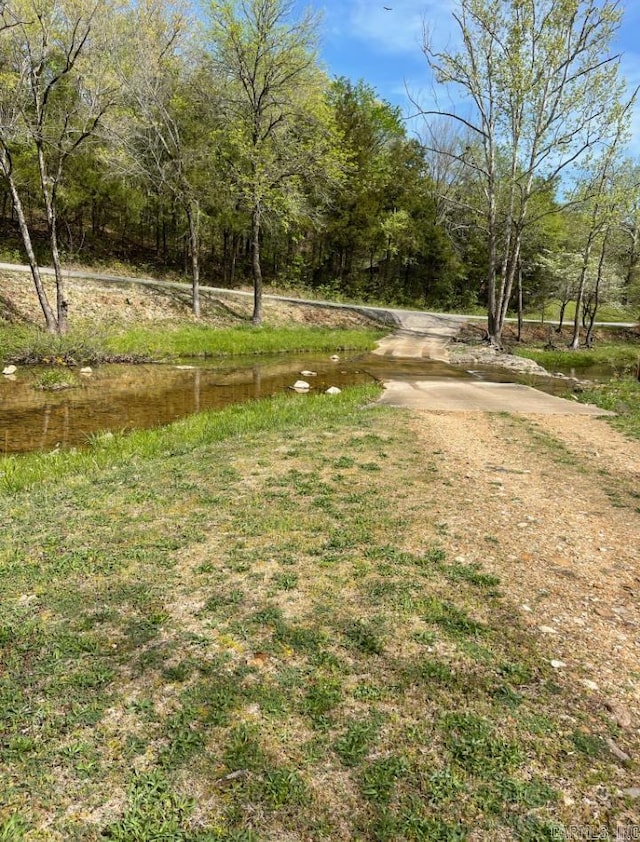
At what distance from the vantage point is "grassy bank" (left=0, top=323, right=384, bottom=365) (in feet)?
48.3

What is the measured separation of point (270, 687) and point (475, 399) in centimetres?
1055

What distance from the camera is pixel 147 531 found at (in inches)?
183

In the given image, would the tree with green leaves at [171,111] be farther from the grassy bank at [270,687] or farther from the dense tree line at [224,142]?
the grassy bank at [270,687]

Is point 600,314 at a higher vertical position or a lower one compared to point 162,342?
higher

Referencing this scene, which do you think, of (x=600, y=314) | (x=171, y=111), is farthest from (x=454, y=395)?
(x=600, y=314)

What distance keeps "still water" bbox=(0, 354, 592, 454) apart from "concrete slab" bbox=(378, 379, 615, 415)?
1.60 m

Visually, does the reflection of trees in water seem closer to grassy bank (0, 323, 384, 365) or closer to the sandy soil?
grassy bank (0, 323, 384, 365)

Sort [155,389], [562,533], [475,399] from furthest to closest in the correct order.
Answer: [155,389], [475,399], [562,533]

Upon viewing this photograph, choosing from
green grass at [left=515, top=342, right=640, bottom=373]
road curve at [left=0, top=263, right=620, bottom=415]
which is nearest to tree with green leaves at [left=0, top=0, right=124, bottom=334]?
road curve at [left=0, top=263, right=620, bottom=415]

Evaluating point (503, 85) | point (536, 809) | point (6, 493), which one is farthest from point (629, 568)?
point (503, 85)

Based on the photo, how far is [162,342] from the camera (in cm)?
1809

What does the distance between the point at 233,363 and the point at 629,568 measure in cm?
1510

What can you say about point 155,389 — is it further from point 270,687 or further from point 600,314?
point 600,314

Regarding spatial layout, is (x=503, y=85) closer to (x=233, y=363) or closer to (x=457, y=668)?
(x=233, y=363)
